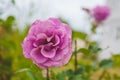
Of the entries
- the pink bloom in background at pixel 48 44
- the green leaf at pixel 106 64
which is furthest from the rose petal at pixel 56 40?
the green leaf at pixel 106 64

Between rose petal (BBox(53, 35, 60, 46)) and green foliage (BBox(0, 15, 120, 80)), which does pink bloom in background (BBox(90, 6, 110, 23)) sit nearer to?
green foliage (BBox(0, 15, 120, 80))

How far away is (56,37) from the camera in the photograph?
496mm

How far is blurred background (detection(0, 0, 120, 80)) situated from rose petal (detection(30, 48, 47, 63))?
9cm

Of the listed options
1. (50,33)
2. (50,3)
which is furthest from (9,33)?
(50,33)

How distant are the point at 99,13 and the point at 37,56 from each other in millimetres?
609

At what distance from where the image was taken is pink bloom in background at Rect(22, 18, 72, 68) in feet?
1.59

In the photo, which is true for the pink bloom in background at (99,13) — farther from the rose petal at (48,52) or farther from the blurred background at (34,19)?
the rose petal at (48,52)

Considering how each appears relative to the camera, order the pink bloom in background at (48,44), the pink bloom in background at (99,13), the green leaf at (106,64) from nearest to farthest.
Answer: the pink bloom in background at (48,44) < the green leaf at (106,64) < the pink bloom in background at (99,13)

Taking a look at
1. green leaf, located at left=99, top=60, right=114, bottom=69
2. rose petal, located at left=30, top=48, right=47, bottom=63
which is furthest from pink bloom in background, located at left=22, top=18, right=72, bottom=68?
green leaf, located at left=99, top=60, right=114, bottom=69

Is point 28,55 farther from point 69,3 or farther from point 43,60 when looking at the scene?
point 69,3

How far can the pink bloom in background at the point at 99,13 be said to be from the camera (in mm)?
1050

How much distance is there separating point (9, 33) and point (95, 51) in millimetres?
1045

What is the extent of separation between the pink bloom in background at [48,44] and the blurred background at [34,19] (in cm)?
9

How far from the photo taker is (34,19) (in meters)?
1.57
